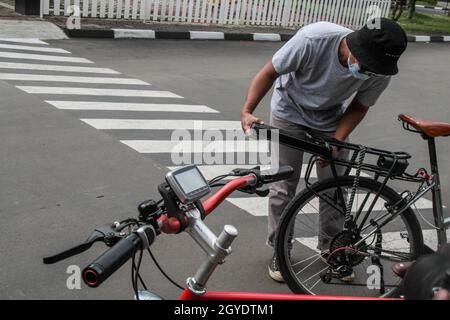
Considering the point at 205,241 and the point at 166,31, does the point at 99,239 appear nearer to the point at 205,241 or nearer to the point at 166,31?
the point at 205,241

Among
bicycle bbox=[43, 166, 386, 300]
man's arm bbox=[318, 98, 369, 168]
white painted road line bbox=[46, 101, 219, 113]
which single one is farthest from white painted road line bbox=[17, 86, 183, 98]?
→ bicycle bbox=[43, 166, 386, 300]

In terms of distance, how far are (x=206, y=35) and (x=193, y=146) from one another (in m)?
6.65

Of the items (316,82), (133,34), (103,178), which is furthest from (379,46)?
(133,34)

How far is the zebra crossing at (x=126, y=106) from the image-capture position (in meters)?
5.83

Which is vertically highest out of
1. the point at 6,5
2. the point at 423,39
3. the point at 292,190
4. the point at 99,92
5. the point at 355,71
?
the point at 355,71

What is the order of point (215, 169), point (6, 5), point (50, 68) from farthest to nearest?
1. point (6, 5)
2. point (50, 68)
3. point (215, 169)

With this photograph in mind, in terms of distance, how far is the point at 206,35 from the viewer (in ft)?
40.5

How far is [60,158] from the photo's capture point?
527cm

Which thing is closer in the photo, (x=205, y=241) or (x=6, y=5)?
(x=205, y=241)

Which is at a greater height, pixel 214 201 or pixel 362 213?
pixel 214 201

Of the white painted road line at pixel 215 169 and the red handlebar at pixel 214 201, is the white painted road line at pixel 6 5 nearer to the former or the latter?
the white painted road line at pixel 215 169

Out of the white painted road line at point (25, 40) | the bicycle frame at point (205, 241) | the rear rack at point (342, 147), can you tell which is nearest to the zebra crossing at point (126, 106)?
the white painted road line at point (25, 40)

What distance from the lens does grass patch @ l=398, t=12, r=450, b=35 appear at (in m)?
18.2

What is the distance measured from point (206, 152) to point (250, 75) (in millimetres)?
3937
